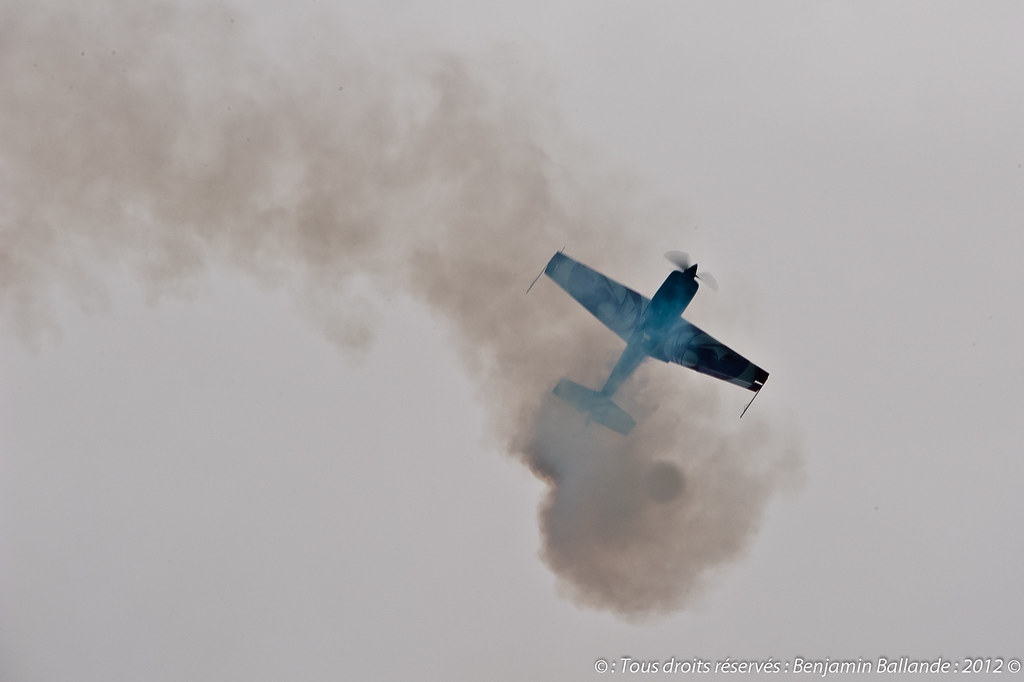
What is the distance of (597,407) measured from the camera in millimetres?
28484

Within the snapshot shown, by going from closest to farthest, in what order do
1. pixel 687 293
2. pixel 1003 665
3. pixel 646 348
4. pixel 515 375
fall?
1. pixel 687 293
2. pixel 646 348
3. pixel 515 375
4. pixel 1003 665

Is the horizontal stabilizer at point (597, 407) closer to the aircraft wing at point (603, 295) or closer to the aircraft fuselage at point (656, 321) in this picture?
the aircraft fuselage at point (656, 321)

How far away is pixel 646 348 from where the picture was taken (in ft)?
90.8

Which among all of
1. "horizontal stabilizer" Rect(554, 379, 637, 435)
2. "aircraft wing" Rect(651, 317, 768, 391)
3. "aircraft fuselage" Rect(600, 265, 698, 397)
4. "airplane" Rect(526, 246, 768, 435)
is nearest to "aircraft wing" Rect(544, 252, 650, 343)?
"airplane" Rect(526, 246, 768, 435)

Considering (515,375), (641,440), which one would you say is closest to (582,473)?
(641,440)

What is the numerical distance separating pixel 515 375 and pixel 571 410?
2814 mm

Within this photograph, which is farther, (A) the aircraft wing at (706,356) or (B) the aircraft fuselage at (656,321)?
(A) the aircraft wing at (706,356)

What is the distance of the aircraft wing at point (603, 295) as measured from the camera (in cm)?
2767

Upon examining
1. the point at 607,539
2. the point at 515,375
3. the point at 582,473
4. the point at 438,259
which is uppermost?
the point at 438,259

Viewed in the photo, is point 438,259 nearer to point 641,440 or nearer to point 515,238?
point 515,238

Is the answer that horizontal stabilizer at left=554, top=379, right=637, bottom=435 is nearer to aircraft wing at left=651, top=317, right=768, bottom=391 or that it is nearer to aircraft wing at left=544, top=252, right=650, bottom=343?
aircraft wing at left=544, top=252, right=650, bottom=343

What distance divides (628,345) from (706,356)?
3284 millimetres

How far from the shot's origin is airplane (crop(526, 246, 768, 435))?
90.2 feet

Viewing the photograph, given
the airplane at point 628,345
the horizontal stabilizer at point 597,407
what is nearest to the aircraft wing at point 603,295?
the airplane at point 628,345
